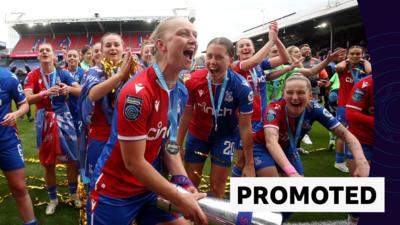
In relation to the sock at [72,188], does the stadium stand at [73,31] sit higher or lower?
higher

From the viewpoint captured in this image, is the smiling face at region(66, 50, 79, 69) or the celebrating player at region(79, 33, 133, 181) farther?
the smiling face at region(66, 50, 79, 69)

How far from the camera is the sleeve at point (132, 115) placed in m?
1.79

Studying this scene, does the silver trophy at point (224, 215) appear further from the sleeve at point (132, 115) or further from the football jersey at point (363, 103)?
the football jersey at point (363, 103)

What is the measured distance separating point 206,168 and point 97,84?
397 cm

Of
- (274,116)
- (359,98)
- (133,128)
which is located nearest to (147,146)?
(133,128)

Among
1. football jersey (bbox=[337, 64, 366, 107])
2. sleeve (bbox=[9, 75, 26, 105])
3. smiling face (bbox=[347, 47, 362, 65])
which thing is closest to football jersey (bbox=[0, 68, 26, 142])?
sleeve (bbox=[9, 75, 26, 105])

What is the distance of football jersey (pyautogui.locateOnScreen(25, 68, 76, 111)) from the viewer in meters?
4.64

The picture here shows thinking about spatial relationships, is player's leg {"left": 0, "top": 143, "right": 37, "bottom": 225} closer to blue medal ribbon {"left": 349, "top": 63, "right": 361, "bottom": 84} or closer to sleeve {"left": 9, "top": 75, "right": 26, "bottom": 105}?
sleeve {"left": 9, "top": 75, "right": 26, "bottom": 105}

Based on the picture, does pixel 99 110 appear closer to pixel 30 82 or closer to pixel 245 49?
pixel 30 82

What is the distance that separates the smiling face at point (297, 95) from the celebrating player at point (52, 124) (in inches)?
105

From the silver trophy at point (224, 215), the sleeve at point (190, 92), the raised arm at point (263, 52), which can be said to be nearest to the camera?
the silver trophy at point (224, 215)

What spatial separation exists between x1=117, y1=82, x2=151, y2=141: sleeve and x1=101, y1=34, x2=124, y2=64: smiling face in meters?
1.50

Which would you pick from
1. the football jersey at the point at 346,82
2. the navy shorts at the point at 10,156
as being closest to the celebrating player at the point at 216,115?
the navy shorts at the point at 10,156

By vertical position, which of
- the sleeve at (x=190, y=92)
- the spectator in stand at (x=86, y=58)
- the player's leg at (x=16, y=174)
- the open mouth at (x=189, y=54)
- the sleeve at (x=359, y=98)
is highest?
the spectator in stand at (x=86, y=58)
